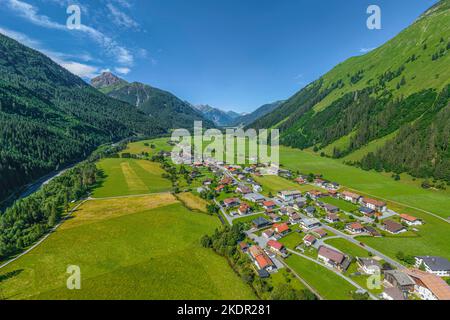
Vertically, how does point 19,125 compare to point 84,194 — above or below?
above

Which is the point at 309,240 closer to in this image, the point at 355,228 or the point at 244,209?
the point at 355,228

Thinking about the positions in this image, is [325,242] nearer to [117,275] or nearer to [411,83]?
[117,275]

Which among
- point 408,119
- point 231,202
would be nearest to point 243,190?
point 231,202

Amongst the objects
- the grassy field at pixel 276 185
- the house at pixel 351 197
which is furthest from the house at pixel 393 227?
the grassy field at pixel 276 185

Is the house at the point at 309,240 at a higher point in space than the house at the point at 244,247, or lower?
higher

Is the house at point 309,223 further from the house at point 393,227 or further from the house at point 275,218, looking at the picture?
the house at point 393,227

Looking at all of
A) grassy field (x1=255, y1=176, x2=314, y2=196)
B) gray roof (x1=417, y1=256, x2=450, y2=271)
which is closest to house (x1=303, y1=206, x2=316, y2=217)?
grassy field (x1=255, y1=176, x2=314, y2=196)
